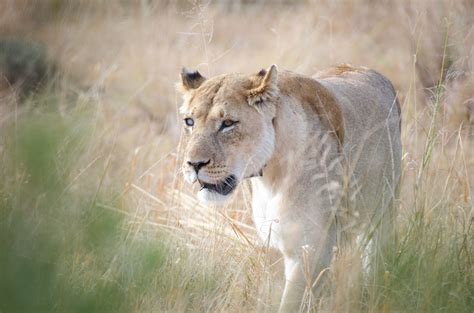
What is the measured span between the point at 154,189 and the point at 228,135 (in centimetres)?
225

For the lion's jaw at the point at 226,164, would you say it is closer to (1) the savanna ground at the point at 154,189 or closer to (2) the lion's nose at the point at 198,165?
(2) the lion's nose at the point at 198,165

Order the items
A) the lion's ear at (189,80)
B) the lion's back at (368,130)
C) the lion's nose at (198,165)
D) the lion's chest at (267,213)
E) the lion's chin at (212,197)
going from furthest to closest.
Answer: the lion's back at (368,130) < the lion's ear at (189,80) < the lion's chest at (267,213) < the lion's chin at (212,197) < the lion's nose at (198,165)

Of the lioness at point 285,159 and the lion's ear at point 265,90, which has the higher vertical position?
the lion's ear at point 265,90

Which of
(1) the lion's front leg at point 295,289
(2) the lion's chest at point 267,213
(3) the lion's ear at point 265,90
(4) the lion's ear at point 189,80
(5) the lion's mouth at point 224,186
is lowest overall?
(1) the lion's front leg at point 295,289

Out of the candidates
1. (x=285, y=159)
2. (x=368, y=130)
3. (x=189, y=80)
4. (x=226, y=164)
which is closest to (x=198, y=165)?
(x=226, y=164)

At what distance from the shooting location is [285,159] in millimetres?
4363

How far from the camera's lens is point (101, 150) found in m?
5.30

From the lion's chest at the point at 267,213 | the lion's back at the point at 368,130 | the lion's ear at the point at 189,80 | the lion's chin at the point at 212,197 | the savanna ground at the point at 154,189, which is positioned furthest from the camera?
the lion's back at the point at 368,130

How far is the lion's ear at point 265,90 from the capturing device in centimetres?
425

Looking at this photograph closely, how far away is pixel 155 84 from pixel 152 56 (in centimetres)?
43

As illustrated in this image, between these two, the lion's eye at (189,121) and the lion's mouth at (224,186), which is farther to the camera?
the lion's eye at (189,121)

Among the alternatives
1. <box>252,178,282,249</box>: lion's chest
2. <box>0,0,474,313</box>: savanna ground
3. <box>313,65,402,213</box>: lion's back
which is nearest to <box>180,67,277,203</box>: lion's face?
<box>252,178,282,249</box>: lion's chest

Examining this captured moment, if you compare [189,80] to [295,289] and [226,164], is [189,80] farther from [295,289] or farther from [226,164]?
[295,289]

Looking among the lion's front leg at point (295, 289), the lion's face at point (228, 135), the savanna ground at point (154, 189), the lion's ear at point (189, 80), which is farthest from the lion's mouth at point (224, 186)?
the lion's ear at point (189, 80)
